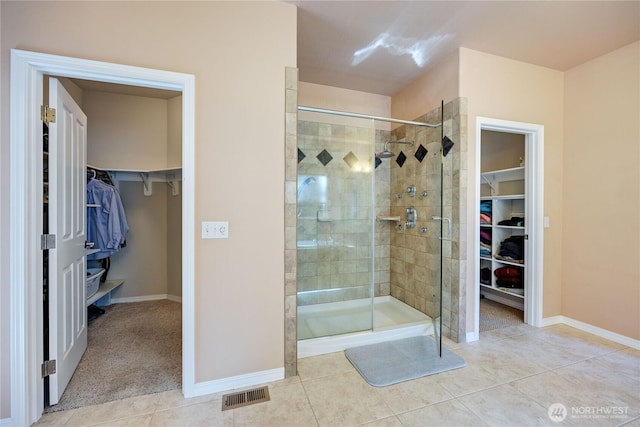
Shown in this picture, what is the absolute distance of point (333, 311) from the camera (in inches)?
118

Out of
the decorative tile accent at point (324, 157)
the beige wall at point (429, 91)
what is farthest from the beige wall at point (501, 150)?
the decorative tile accent at point (324, 157)

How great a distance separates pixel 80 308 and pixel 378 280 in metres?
3.04

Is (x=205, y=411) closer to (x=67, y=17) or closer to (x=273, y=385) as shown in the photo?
(x=273, y=385)

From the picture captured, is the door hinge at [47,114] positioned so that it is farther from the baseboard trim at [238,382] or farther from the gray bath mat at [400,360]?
the gray bath mat at [400,360]

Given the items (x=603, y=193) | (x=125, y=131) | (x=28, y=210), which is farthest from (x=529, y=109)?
(x=125, y=131)

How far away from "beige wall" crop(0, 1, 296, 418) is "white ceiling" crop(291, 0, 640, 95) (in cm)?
50

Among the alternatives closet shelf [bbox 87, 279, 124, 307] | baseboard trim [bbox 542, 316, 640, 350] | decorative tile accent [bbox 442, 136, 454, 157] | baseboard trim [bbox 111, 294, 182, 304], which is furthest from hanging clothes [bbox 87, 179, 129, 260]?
baseboard trim [bbox 542, 316, 640, 350]

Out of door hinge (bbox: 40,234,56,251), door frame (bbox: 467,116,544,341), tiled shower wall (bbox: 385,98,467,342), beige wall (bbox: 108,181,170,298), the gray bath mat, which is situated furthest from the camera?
beige wall (bbox: 108,181,170,298)

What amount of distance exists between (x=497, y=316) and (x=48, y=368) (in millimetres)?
4096

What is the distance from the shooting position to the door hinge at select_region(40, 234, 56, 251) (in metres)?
1.57

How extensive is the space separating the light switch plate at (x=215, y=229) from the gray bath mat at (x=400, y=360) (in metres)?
1.46

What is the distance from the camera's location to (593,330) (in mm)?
2629

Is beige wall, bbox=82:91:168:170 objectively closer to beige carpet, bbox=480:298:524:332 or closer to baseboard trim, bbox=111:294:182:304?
baseboard trim, bbox=111:294:182:304

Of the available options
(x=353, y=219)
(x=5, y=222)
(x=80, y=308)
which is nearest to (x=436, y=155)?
(x=353, y=219)
